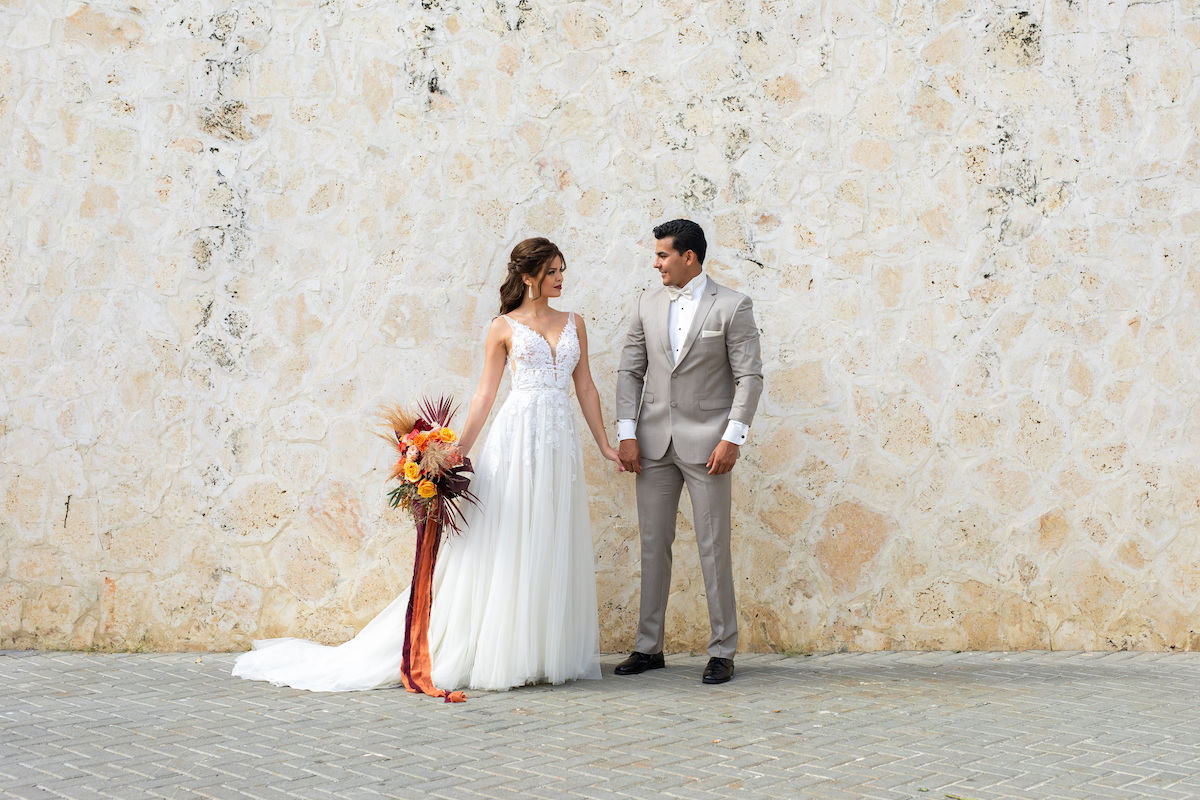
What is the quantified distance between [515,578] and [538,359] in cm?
107

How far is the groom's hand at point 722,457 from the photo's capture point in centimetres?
550

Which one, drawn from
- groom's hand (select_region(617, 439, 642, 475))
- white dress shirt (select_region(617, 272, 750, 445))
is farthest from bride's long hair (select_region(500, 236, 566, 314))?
groom's hand (select_region(617, 439, 642, 475))

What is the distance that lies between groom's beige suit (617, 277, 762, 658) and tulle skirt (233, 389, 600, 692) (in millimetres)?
343

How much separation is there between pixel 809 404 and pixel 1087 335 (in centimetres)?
154

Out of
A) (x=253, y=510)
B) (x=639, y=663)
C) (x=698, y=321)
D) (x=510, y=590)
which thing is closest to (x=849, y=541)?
(x=639, y=663)

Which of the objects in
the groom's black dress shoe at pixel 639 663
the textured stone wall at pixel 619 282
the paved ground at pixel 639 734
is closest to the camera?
the paved ground at pixel 639 734

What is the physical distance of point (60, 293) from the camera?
6176 millimetres

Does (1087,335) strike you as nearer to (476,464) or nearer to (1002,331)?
(1002,331)

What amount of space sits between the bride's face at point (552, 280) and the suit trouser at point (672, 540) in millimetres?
971

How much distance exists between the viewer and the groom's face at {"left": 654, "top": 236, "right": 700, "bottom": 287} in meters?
5.66

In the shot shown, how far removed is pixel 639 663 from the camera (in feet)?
18.8

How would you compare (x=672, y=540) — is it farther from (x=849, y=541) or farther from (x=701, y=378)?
(x=849, y=541)

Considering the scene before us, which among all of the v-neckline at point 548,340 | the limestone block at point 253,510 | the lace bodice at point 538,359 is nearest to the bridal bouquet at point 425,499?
the lace bodice at point 538,359

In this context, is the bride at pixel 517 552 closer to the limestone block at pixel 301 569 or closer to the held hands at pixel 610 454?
the held hands at pixel 610 454
